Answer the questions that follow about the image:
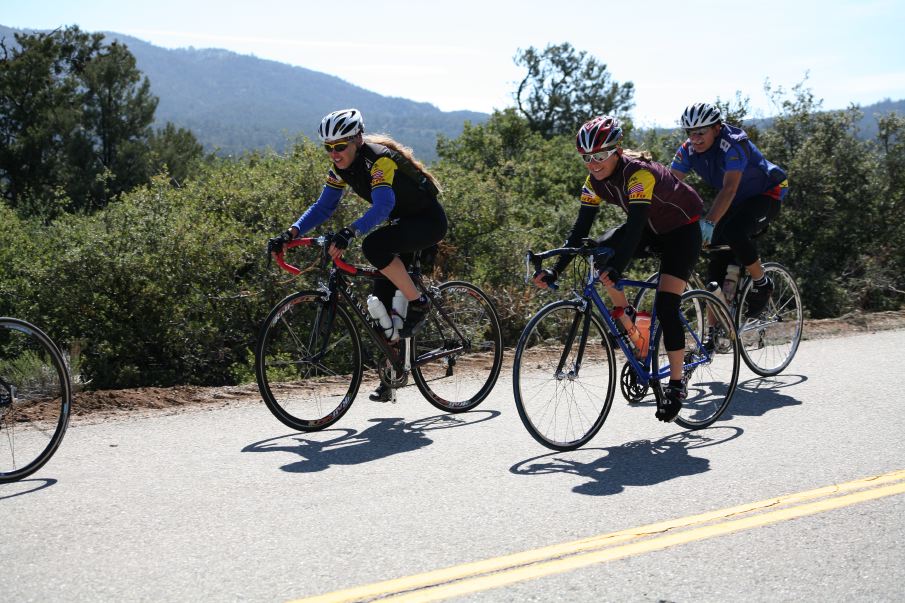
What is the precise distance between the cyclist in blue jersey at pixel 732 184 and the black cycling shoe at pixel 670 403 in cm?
182

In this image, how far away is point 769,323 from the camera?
26.6ft

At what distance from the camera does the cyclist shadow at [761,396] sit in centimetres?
668

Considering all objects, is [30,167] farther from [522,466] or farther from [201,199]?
[522,466]

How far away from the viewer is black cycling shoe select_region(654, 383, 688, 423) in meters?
5.93

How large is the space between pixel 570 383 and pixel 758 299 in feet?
10.2

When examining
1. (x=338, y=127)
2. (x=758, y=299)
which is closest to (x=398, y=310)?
(x=338, y=127)

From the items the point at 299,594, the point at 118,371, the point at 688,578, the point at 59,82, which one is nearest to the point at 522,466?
the point at 688,578

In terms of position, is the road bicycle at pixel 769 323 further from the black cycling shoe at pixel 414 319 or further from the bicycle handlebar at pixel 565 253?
the black cycling shoe at pixel 414 319

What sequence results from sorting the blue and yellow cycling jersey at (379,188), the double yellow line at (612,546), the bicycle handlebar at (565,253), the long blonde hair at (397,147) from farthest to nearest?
the long blonde hair at (397,147) < the blue and yellow cycling jersey at (379,188) < the bicycle handlebar at (565,253) < the double yellow line at (612,546)

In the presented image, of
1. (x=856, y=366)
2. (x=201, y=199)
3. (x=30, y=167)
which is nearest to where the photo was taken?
(x=856, y=366)

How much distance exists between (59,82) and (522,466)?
166 feet

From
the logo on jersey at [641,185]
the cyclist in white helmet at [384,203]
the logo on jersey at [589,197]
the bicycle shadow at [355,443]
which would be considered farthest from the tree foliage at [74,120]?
the logo on jersey at [641,185]

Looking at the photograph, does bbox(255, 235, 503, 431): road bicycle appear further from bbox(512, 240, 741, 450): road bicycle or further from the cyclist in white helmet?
bbox(512, 240, 741, 450): road bicycle

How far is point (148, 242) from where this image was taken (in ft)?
34.2
